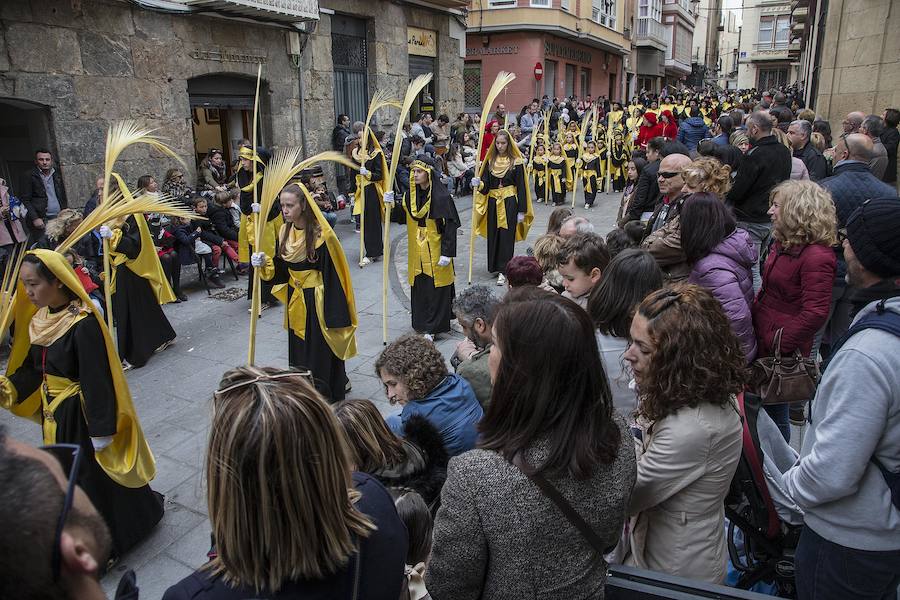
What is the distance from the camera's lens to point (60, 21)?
8.59 meters

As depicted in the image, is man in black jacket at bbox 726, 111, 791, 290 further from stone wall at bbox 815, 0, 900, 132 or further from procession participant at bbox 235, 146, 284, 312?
stone wall at bbox 815, 0, 900, 132

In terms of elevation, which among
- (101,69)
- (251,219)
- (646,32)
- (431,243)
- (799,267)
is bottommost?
(431,243)

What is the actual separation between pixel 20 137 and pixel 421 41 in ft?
34.4

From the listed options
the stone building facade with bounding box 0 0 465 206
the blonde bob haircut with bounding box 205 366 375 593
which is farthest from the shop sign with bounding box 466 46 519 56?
the blonde bob haircut with bounding box 205 366 375 593

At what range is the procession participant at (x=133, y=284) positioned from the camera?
592cm

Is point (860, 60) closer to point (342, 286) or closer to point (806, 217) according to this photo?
point (806, 217)

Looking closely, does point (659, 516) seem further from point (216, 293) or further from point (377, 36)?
point (377, 36)

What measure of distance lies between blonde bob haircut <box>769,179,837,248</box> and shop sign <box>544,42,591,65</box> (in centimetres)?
2321

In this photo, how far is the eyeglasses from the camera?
3.01ft

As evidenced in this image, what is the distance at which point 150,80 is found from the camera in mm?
9930

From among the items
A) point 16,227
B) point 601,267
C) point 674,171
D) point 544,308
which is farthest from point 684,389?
point 16,227

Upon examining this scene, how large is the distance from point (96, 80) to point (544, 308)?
9897 mm

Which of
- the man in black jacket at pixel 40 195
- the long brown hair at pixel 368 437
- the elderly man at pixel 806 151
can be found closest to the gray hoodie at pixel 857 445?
the long brown hair at pixel 368 437

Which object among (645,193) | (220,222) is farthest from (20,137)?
(645,193)
